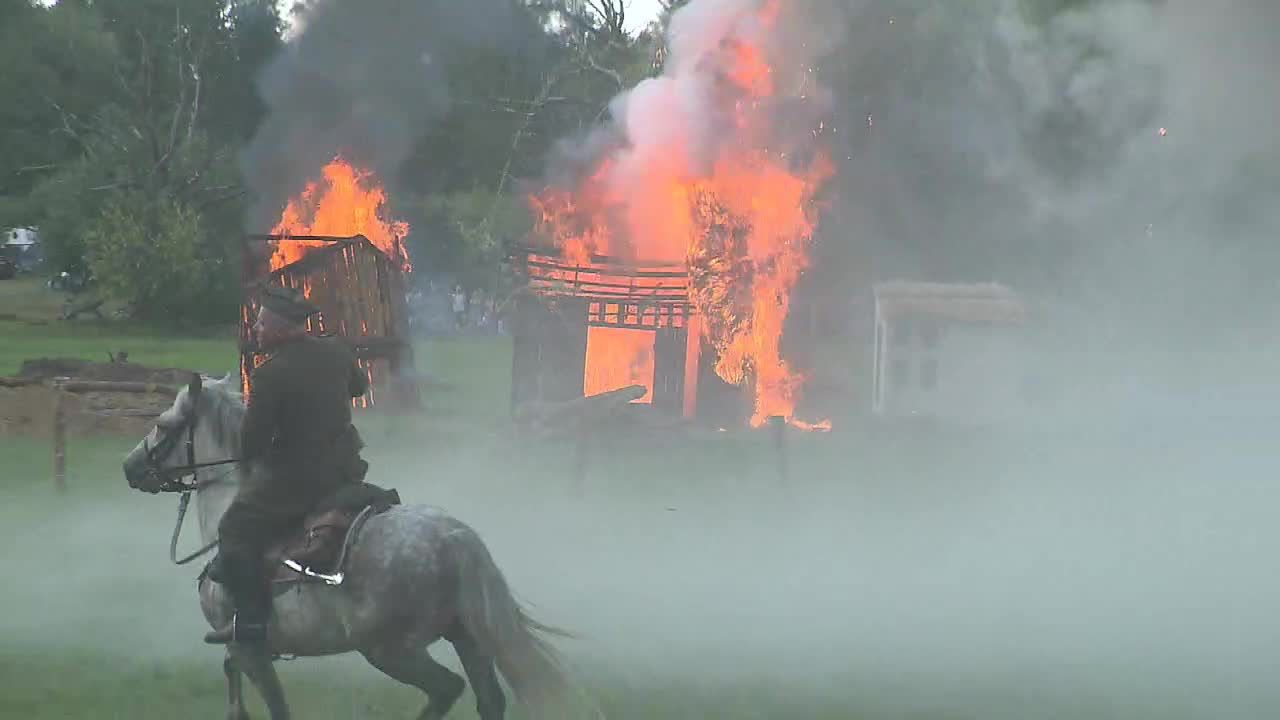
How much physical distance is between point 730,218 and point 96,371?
33.9ft

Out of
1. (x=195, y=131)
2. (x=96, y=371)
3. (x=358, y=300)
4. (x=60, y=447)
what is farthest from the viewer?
(x=195, y=131)

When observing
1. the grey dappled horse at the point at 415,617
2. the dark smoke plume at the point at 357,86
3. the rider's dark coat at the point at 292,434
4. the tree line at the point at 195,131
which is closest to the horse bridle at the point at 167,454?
Result: the grey dappled horse at the point at 415,617

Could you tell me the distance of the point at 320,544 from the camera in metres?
6.55

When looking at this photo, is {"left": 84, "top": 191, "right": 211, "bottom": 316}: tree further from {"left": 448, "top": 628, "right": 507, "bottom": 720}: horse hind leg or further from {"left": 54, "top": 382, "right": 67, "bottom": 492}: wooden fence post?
{"left": 448, "top": 628, "right": 507, "bottom": 720}: horse hind leg

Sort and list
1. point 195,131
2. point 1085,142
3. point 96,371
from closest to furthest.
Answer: point 96,371
point 1085,142
point 195,131

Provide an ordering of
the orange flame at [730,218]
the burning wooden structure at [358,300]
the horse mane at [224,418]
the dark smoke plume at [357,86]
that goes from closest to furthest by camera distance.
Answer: the horse mane at [224,418], the burning wooden structure at [358,300], the orange flame at [730,218], the dark smoke plume at [357,86]

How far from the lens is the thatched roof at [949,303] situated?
22953 mm

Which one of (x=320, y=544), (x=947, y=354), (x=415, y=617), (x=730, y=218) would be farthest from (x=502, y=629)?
(x=947, y=354)

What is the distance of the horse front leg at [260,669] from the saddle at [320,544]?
34 centimetres

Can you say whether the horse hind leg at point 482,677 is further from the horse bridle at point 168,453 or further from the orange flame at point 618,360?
the orange flame at point 618,360

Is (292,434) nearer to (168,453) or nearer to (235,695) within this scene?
(168,453)

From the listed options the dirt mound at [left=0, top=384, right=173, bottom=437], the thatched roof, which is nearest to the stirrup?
the dirt mound at [left=0, top=384, right=173, bottom=437]

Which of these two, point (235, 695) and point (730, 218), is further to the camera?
point (730, 218)

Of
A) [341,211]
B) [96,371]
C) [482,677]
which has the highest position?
[341,211]
